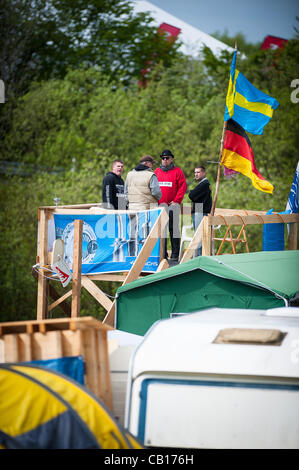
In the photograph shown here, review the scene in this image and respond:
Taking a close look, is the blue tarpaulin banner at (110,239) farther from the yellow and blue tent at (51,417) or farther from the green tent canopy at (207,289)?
the yellow and blue tent at (51,417)

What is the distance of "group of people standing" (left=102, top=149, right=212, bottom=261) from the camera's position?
10.9 metres

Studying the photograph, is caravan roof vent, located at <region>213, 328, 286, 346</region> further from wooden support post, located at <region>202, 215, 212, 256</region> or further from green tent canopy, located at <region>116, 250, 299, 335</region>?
wooden support post, located at <region>202, 215, 212, 256</region>

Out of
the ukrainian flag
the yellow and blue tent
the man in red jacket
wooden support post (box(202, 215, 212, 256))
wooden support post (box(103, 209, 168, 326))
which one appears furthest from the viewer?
the ukrainian flag

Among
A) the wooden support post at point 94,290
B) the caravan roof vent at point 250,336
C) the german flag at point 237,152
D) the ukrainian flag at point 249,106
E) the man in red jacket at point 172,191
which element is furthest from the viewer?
the ukrainian flag at point 249,106

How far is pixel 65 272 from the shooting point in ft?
35.8

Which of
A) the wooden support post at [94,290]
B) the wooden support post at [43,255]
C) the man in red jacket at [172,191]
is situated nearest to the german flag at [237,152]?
the man in red jacket at [172,191]

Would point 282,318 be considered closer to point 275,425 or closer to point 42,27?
point 275,425

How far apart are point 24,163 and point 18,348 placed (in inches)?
1154

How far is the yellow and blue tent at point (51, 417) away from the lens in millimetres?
4801

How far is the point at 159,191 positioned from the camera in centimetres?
1087

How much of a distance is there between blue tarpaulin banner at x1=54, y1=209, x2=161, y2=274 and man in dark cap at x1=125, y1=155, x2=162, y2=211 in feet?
0.85

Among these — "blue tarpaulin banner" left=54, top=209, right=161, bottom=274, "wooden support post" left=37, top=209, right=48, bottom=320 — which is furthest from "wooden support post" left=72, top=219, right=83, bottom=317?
"wooden support post" left=37, top=209, right=48, bottom=320

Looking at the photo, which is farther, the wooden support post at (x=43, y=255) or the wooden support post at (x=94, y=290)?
the wooden support post at (x=94, y=290)

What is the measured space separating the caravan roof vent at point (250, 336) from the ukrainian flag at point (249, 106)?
6.62m
